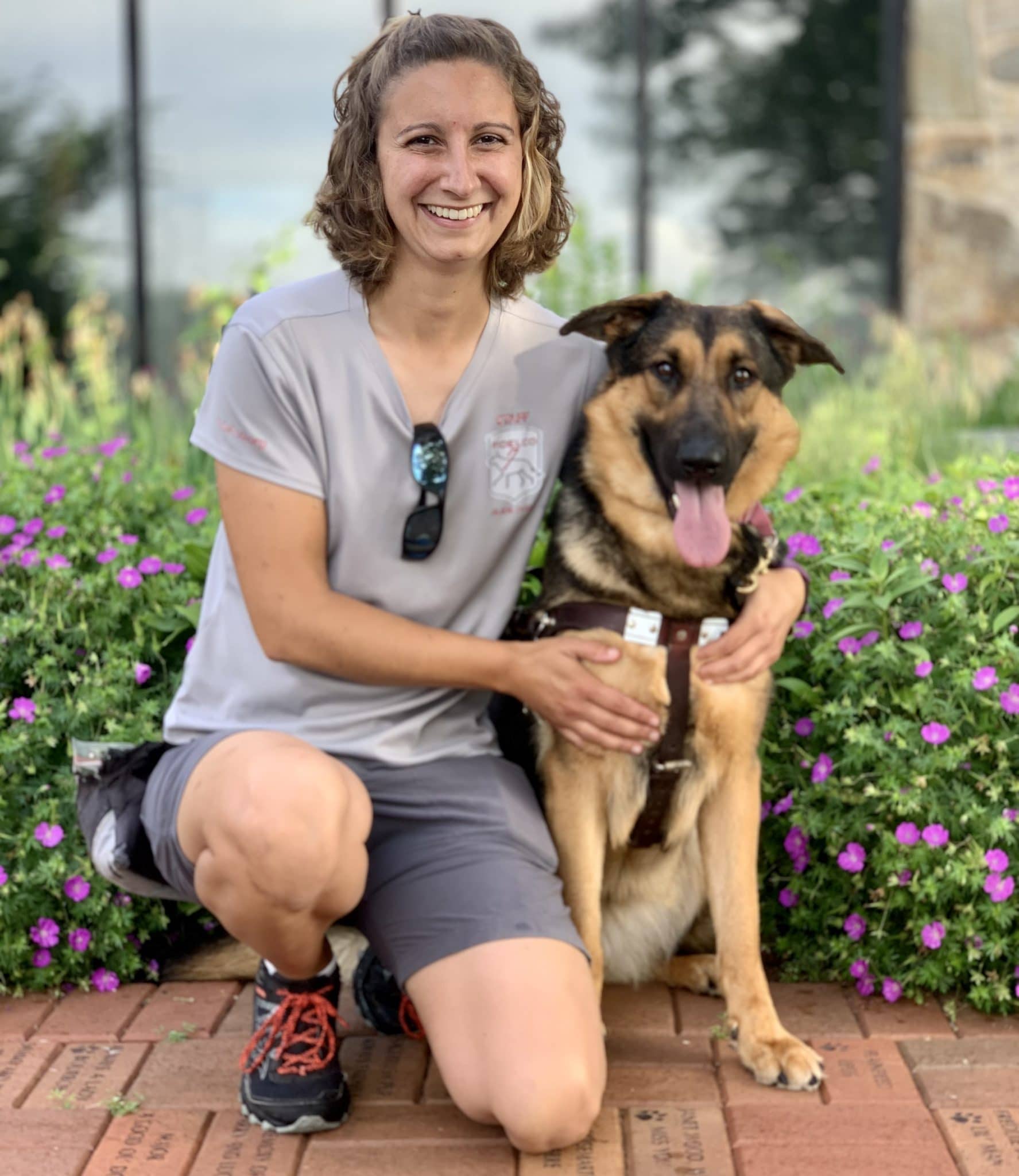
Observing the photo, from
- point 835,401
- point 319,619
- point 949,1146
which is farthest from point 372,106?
point 835,401

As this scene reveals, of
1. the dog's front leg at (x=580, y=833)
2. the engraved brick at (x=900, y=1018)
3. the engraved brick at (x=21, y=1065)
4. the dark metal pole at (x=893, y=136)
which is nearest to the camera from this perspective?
the engraved brick at (x=21, y=1065)

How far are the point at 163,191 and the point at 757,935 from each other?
581cm

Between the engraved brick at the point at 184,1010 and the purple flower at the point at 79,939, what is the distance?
0.18 metres

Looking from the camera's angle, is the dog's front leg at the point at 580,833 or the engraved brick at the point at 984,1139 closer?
the engraved brick at the point at 984,1139

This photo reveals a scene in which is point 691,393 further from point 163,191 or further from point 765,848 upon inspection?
point 163,191

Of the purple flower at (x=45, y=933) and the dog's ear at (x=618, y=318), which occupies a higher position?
the dog's ear at (x=618, y=318)

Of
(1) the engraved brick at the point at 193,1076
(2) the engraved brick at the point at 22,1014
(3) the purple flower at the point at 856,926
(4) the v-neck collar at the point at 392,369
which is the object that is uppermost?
(4) the v-neck collar at the point at 392,369

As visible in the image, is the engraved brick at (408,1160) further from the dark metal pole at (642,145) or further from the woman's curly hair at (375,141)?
the dark metal pole at (642,145)

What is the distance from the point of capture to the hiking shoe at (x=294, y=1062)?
252 centimetres

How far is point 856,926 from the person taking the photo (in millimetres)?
3064

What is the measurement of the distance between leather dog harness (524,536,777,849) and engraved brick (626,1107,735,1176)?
1.88ft

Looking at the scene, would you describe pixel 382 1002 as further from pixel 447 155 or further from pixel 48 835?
pixel 447 155

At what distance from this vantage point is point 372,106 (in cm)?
268

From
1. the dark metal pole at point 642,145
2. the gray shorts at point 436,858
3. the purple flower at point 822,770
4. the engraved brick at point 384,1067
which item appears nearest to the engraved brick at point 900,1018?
the purple flower at point 822,770
